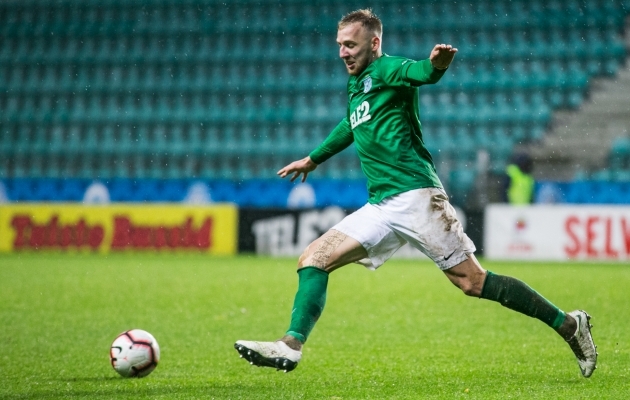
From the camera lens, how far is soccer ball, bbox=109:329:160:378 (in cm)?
455

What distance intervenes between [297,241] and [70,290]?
5.53 m

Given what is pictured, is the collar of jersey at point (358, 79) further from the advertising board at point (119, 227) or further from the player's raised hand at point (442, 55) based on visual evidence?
the advertising board at point (119, 227)

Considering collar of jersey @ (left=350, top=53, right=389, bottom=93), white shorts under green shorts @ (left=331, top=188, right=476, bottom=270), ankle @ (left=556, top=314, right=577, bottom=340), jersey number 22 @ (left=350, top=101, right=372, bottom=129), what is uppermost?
collar of jersey @ (left=350, top=53, right=389, bottom=93)

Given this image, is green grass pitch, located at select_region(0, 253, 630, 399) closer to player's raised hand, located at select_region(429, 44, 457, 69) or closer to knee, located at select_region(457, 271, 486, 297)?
knee, located at select_region(457, 271, 486, 297)

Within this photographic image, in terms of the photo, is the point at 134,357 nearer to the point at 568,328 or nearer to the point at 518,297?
the point at 518,297

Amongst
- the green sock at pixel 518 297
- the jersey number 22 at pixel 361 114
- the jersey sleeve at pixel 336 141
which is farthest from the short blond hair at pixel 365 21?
the green sock at pixel 518 297

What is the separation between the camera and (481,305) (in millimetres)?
7969

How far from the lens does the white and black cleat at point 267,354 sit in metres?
3.77

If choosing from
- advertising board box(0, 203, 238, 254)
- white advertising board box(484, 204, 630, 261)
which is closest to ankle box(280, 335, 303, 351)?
white advertising board box(484, 204, 630, 261)

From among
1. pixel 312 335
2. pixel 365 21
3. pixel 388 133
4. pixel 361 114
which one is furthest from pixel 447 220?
pixel 312 335

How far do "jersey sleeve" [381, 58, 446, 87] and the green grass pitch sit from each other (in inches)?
54.3

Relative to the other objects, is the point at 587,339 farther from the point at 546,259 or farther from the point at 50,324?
the point at 546,259

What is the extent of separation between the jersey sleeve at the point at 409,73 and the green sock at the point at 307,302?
3.08 feet

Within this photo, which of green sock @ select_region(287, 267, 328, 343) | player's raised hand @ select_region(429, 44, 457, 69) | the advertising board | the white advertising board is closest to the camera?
player's raised hand @ select_region(429, 44, 457, 69)
